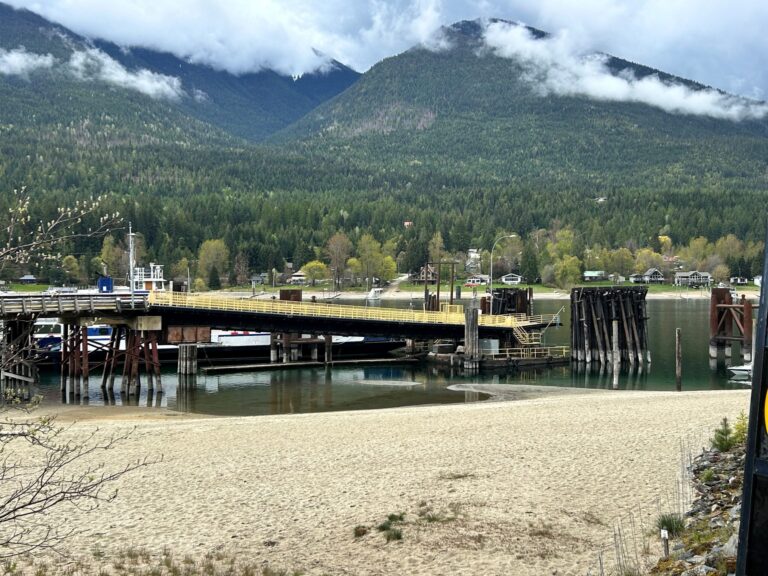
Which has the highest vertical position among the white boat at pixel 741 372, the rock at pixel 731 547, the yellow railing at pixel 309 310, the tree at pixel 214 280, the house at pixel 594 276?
the house at pixel 594 276

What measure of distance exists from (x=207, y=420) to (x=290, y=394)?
13.4 m

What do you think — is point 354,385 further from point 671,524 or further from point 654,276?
point 654,276

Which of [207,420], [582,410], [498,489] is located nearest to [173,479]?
[498,489]

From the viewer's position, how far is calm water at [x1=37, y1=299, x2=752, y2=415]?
138 ft

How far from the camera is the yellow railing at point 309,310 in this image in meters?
48.4

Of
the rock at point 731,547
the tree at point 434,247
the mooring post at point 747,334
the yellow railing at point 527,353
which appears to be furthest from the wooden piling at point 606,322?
the tree at point 434,247

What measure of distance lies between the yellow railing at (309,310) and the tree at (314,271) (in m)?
113

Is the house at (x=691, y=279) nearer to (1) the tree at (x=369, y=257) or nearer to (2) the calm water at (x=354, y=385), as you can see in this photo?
(1) the tree at (x=369, y=257)

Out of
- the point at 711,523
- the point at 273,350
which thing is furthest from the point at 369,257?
the point at 711,523

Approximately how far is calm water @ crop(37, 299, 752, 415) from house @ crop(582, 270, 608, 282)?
12296 cm

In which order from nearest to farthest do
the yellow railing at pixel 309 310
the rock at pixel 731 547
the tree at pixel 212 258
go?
1. the rock at pixel 731 547
2. the yellow railing at pixel 309 310
3. the tree at pixel 212 258

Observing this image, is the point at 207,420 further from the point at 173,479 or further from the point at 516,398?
the point at 516,398

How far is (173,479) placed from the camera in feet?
67.5

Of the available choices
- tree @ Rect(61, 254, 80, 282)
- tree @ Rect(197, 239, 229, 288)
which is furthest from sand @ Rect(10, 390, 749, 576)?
tree @ Rect(197, 239, 229, 288)
